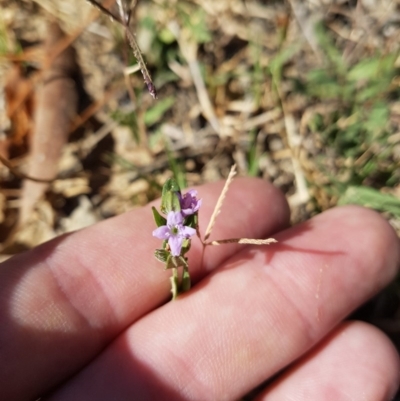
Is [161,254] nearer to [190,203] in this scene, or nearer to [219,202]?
[190,203]

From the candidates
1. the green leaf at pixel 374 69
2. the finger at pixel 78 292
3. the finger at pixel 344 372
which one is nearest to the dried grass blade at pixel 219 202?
the finger at pixel 78 292

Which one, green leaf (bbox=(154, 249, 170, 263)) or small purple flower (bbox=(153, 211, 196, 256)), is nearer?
small purple flower (bbox=(153, 211, 196, 256))

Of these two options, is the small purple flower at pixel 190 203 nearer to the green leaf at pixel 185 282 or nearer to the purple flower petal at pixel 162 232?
the purple flower petal at pixel 162 232

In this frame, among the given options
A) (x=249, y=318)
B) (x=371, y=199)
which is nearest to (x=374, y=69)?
(x=371, y=199)

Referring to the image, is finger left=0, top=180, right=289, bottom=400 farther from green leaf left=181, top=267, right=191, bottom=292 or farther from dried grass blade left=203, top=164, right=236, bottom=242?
dried grass blade left=203, top=164, right=236, bottom=242

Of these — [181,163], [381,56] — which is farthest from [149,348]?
[381,56]

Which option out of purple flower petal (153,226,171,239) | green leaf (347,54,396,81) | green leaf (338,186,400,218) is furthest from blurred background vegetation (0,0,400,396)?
purple flower petal (153,226,171,239)

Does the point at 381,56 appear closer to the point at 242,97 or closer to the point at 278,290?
the point at 242,97
